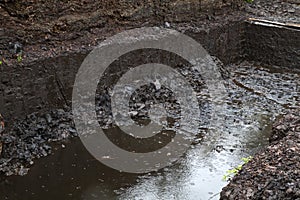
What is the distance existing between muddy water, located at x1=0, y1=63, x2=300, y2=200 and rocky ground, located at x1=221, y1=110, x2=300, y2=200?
101 cm

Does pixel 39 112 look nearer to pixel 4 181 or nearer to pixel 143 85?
pixel 4 181

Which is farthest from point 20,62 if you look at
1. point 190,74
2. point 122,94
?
point 190,74

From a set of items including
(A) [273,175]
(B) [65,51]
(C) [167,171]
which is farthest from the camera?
(B) [65,51]

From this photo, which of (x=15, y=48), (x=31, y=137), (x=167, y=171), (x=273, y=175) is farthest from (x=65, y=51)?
(x=273, y=175)

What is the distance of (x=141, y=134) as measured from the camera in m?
5.14

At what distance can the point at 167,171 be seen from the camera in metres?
4.43

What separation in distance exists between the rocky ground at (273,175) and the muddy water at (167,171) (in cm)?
101

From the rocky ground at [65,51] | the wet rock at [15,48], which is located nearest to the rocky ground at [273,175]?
the rocky ground at [65,51]

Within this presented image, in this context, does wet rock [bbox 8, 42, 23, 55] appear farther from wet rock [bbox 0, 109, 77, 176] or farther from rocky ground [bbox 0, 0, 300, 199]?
wet rock [bbox 0, 109, 77, 176]

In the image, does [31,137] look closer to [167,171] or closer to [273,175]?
[167,171]

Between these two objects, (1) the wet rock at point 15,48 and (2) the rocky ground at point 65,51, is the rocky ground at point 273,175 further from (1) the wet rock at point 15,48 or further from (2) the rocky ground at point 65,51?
(1) the wet rock at point 15,48

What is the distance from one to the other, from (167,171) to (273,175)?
1773 mm

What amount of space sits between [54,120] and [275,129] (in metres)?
2.59

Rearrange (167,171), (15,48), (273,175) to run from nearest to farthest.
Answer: (273,175) → (167,171) → (15,48)
